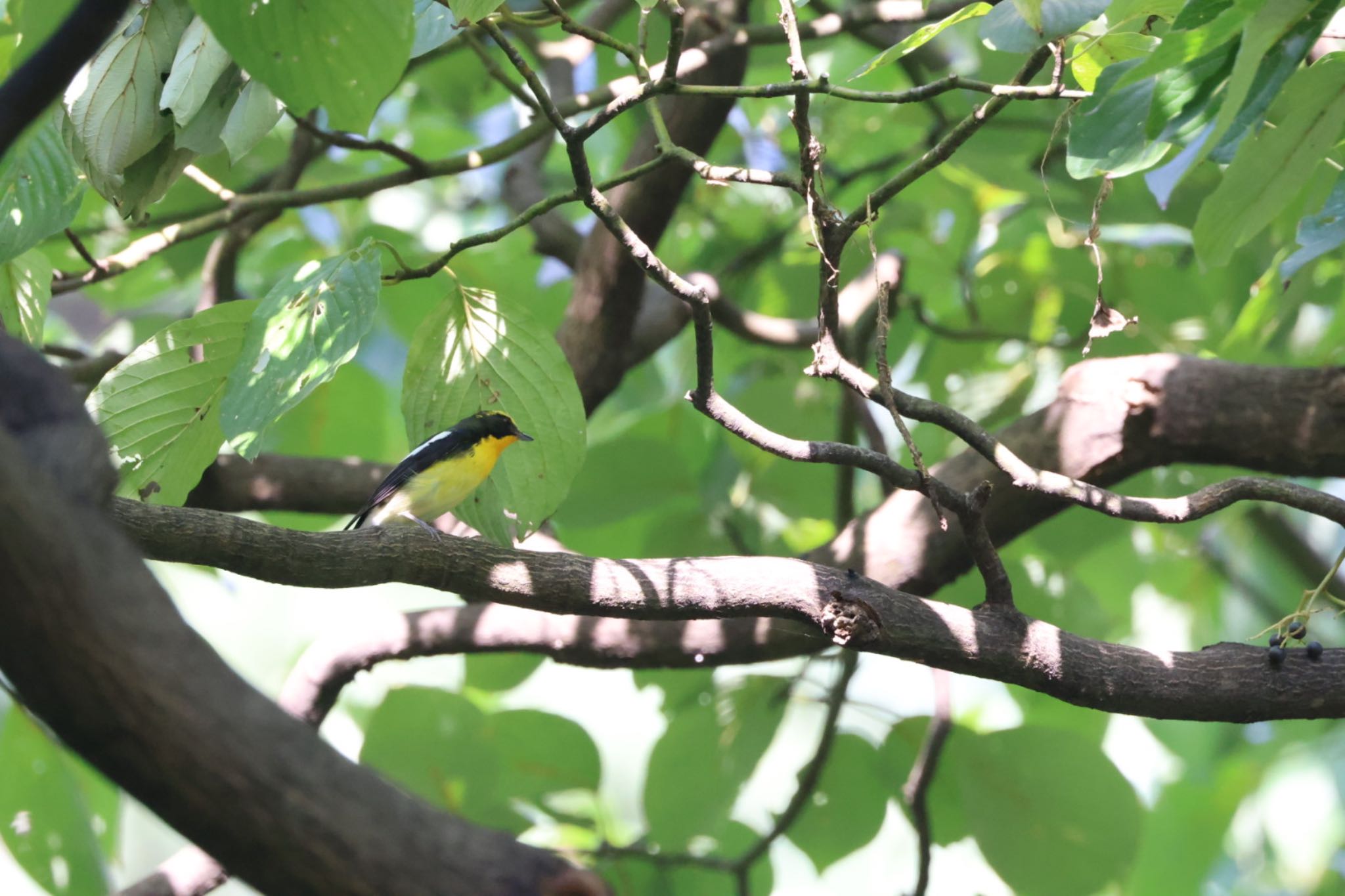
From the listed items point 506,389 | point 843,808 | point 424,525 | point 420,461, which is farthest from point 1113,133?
point 843,808

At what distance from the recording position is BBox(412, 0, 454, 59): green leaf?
1.84 m

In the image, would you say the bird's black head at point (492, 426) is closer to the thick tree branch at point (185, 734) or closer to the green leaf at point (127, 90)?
the green leaf at point (127, 90)

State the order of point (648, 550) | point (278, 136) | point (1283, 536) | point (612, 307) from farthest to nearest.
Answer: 1. point (1283, 536)
2. point (278, 136)
3. point (648, 550)
4. point (612, 307)

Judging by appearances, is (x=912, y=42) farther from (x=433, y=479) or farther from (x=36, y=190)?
(x=433, y=479)

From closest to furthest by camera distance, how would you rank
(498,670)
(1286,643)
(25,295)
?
(1286,643) → (25,295) → (498,670)

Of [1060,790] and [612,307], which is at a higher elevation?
[612,307]

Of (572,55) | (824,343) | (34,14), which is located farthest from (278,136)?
(824,343)

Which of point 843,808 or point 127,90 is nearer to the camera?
point 127,90

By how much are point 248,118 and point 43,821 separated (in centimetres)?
168

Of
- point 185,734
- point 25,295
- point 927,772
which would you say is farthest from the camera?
point 927,772

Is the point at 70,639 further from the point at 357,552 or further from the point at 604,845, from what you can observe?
the point at 604,845

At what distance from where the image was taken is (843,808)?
304 cm

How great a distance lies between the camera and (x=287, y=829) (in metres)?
0.80

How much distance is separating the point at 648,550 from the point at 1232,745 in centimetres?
258
